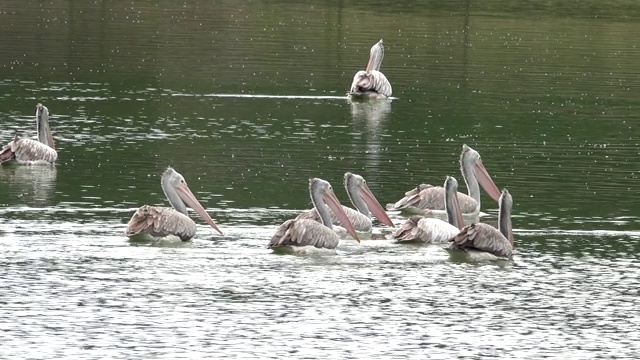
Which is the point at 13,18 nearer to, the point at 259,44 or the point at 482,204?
the point at 259,44

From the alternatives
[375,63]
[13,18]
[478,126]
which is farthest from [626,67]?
[13,18]

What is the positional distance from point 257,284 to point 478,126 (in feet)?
32.5

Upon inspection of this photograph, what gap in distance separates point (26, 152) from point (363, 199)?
4391 millimetres

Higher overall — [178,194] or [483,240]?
[178,194]

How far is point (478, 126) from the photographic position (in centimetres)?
2052

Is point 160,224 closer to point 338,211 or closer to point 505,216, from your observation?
point 338,211

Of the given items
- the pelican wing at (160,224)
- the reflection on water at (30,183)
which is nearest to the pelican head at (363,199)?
the pelican wing at (160,224)

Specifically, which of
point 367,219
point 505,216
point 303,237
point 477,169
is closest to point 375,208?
point 367,219

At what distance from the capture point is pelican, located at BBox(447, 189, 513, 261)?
1207 cm

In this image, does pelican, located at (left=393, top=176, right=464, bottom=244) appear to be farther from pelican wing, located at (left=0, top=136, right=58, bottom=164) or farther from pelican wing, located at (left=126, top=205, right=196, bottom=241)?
pelican wing, located at (left=0, top=136, right=58, bottom=164)

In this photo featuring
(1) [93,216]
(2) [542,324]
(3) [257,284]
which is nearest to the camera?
(2) [542,324]

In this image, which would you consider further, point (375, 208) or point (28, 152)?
point (28, 152)

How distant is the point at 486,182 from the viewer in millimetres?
14766

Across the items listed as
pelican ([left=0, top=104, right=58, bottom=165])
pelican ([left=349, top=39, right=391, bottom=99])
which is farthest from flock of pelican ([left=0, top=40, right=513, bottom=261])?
pelican ([left=349, top=39, right=391, bottom=99])
